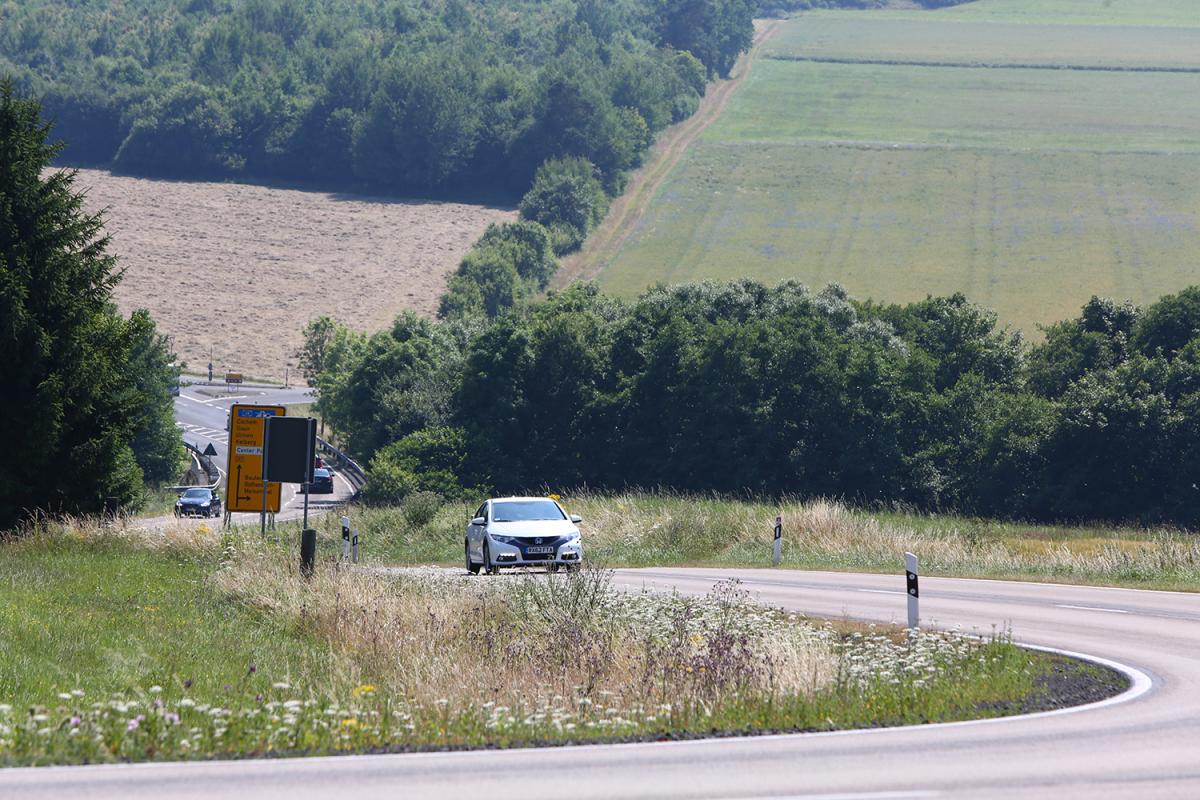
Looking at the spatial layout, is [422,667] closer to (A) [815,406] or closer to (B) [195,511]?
(B) [195,511]

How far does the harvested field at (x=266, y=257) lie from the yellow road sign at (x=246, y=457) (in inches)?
3083

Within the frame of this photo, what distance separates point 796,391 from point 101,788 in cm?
5799

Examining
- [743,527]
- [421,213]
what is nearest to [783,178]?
[421,213]

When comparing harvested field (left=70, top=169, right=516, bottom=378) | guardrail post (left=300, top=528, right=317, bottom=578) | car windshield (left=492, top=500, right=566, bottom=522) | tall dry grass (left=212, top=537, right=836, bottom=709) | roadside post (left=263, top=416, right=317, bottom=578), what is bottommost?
tall dry grass (left=212, top=537, right=836, bottom=709)

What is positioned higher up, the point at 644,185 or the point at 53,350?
the point at 644,185

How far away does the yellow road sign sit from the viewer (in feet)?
112

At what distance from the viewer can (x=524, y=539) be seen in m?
25.1

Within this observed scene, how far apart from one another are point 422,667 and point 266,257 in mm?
117235

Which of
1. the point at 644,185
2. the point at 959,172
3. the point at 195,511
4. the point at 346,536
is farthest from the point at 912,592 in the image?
the point at 644,185

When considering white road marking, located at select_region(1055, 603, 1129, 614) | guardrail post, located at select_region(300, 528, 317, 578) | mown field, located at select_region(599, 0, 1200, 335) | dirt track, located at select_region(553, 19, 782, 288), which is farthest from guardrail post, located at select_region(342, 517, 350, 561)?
dirt track, located at select_region(553, 19, 782, 288)

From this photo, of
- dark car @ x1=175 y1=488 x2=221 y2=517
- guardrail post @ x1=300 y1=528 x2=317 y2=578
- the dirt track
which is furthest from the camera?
the dirt track

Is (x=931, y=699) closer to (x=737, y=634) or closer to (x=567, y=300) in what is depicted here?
(x=737, y=634)

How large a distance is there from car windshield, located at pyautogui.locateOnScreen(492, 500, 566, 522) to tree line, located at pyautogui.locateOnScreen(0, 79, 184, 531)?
24.1 feet

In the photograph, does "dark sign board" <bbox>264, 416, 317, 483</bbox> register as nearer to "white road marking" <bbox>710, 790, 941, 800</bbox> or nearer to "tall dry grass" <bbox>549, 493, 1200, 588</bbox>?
"tall dry grass" <bbox>549, 493, 1200, 588</bbox>
